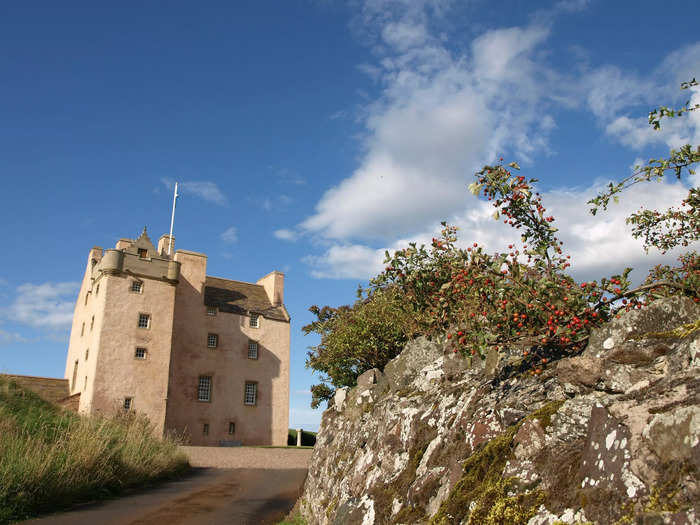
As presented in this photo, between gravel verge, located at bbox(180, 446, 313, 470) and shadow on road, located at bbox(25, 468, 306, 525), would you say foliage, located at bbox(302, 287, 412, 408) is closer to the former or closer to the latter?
shadow on road, located at bbox(25, 468, 306, 525)

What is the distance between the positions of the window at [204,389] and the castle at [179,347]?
0.08 metres

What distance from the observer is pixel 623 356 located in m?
4.56

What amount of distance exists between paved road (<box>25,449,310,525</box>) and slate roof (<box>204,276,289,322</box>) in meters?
25.2

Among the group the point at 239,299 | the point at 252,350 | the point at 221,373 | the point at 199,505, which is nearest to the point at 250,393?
the point at 221,373

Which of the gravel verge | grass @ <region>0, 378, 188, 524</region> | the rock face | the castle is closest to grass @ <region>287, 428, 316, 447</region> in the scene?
the castle

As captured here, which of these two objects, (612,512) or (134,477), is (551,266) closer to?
(612,512)

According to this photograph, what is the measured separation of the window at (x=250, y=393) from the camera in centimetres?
4244

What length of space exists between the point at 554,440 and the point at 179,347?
40087 millimetres

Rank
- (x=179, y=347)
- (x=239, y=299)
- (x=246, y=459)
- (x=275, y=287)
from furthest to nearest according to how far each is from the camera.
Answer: (x=275, y=287) → (x=239, y=299) → (x=179, y=347) → (x=246, y=459)

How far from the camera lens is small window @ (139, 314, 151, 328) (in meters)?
37.6

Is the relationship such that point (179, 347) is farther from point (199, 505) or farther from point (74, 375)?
point (199, 505)

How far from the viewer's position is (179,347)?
40.7 m

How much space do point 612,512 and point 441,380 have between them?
4532mm

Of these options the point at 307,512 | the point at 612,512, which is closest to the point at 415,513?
the point at 612,512
